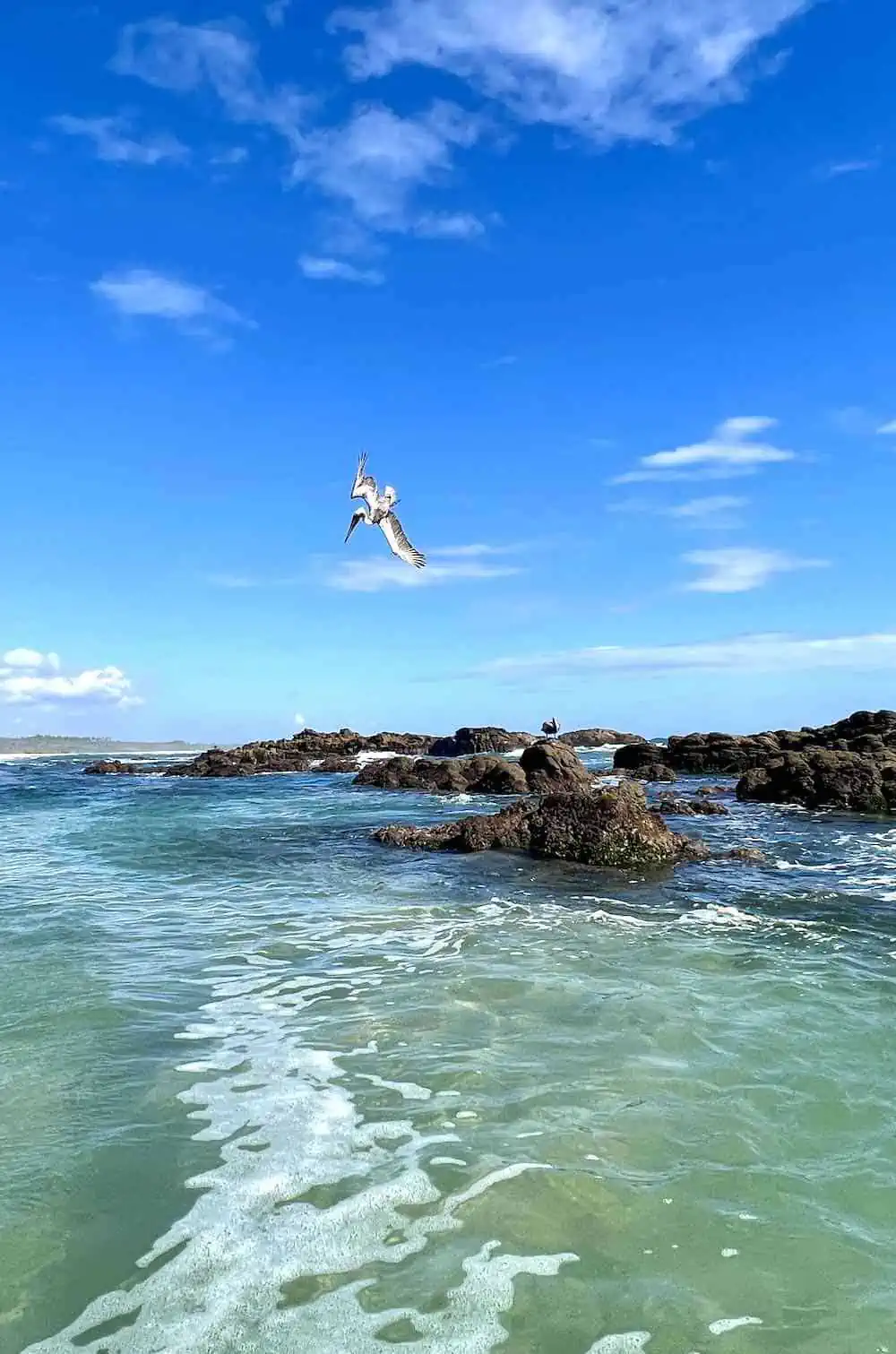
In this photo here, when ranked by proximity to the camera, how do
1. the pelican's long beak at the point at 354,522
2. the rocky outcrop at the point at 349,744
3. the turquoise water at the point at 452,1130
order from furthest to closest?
the rocky outcrop at the point at 349,744
the pelican's long beak at the point at 354,522
the turquoise water at the point at 452,1130

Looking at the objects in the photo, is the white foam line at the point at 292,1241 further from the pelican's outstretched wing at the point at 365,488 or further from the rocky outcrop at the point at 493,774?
the rocky outcrop at the point at 493,774

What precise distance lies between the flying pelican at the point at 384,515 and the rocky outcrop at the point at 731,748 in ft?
83.6

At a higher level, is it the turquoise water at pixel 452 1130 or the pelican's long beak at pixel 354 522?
the pelican's long beak at pixel 354 522

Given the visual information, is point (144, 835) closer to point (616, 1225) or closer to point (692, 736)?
point (616, 1225)

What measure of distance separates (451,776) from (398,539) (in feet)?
58.9

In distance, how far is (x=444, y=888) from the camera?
12.2 meters

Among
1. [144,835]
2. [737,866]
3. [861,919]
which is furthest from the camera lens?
[144,835]

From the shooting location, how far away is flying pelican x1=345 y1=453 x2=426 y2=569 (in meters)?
11.6

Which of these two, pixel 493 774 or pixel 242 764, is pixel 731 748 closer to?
pixel 493 774

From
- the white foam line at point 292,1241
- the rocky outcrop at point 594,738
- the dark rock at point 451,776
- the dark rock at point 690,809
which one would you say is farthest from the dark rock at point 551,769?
the rocky outcrop at point 594,738

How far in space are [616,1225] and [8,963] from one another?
690cm

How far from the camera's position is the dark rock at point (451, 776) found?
27266 millimetres

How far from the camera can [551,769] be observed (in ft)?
86.5

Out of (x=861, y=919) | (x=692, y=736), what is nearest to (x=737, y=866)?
(x=861, y=919)
